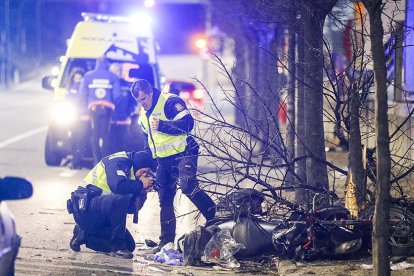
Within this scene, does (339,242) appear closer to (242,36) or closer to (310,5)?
(310,5)

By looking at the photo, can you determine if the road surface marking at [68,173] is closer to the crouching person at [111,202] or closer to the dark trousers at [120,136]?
the dark trousers at [120,136]

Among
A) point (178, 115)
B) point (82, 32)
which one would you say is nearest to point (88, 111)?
point (82, 32)

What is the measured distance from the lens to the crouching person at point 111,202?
347 inches

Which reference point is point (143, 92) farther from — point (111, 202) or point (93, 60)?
point (93, 60)

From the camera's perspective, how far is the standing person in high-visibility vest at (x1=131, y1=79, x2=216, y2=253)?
9.19 metres

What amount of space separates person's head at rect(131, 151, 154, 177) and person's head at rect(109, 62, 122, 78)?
6.06m

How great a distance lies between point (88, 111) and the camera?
14.8 meters

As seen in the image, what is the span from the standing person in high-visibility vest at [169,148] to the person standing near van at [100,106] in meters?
5.11

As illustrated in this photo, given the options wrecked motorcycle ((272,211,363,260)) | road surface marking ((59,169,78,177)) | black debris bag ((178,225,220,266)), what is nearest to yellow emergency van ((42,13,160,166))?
road surface marking ((59,169,78,177))

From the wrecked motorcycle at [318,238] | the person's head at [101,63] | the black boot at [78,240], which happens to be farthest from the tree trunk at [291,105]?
the person's head at [101,63]

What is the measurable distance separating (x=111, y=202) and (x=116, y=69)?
7035 millimetres

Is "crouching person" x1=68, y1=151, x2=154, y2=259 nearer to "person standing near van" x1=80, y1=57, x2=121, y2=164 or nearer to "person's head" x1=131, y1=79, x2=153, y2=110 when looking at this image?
"person's head" x1=131, y1=79, x2=153, y2=110

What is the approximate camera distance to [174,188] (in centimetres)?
944

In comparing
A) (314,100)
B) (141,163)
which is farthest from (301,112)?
(141,163)
